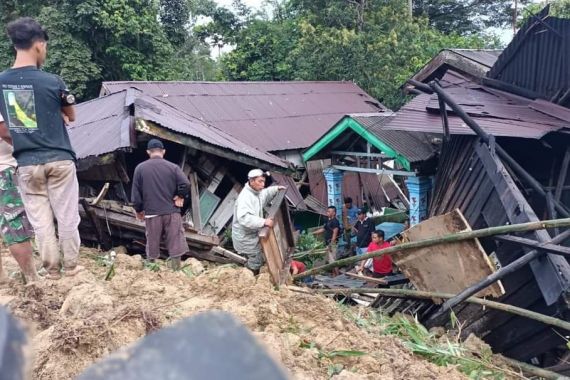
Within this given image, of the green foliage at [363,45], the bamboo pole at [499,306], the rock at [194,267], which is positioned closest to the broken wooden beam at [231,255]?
the bamboo pole at [499,306]

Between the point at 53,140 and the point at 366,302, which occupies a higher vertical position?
the point at 53,140

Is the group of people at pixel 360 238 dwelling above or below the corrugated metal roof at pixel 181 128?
below

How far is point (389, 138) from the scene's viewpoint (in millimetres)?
10898

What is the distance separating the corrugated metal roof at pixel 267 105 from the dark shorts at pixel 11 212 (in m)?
9.62

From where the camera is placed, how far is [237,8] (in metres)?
23.8

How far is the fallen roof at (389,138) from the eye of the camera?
34.3ft

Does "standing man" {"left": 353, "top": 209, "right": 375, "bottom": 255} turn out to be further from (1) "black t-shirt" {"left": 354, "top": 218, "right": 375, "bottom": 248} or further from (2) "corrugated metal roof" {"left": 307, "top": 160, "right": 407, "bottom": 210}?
(2) "corrugated metal roof" {"left": 307, "top": 160, "right": 407, "bottom": 210}

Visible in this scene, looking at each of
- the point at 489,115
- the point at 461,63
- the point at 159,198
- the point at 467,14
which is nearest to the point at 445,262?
the point at 489,115

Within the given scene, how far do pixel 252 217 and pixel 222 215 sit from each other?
3.02 m

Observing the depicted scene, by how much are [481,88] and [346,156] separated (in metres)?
3.50

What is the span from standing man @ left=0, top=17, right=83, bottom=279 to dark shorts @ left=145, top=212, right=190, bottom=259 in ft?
6.37

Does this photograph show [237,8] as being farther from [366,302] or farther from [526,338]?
[526,338]

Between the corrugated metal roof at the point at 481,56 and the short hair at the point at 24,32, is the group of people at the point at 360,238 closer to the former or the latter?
the corrugated metal roof at the point at 481,56

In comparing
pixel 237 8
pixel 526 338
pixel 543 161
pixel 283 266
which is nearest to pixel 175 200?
pixel 283 266
